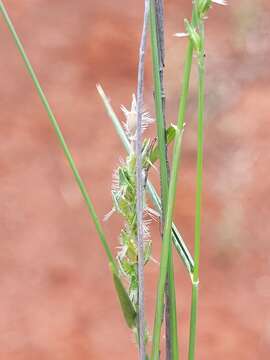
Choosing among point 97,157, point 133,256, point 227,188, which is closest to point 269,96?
point 227,188

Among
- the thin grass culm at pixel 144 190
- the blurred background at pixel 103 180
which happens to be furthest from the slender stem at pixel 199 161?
the blurred background at pixel 103 180

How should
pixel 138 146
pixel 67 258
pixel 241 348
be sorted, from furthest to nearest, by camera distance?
pixel 67 258
pixel 241 348
pixel 138 146

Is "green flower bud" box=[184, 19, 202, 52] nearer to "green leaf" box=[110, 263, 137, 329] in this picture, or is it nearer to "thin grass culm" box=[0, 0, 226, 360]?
"thin grass culm" box=[0, 0, 226, 360]

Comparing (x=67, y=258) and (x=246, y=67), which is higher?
(x=246, y=67)

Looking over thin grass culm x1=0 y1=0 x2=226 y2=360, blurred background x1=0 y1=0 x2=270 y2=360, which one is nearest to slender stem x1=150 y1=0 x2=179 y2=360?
thin grass culm x1=0 y1=0 x2=226 y2=360

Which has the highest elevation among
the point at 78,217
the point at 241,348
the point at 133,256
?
the point at 133,256

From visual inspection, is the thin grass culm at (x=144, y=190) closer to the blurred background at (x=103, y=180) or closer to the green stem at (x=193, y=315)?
the green stem at (x=193, y=315)

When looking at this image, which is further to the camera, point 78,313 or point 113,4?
point 113,4

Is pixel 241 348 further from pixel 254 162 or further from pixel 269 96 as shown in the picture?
pixel 269 96

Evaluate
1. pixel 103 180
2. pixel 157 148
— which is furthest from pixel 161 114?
pixel 103 180
